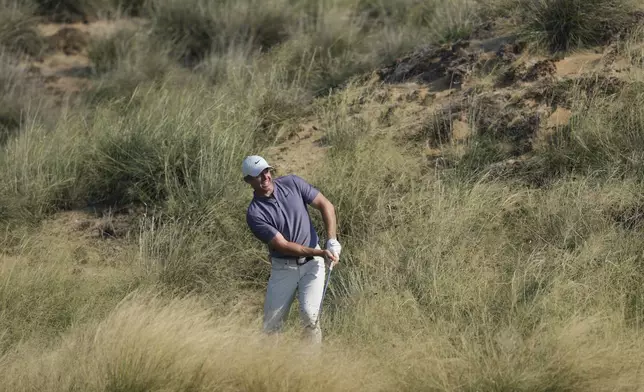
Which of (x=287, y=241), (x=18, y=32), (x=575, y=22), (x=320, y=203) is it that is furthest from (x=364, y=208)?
(x=18, y=32)

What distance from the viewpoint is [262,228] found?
7367 mm

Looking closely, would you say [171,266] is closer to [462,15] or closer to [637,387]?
[637,387]

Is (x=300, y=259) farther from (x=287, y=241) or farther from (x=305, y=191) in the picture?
(x=305, y=191)

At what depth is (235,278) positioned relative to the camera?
9.09 metres

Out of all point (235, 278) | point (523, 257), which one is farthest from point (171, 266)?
point (523, 257)

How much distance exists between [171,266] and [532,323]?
3.33m

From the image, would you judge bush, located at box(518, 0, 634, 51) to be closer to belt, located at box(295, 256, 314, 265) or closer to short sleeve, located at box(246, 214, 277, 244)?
belt, located at box(295, 256, 314, 265)

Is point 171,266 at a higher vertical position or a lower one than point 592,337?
lower

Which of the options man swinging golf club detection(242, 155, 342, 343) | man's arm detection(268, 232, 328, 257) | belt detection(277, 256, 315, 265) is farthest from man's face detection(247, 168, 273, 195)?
belt detection(277, 256, 315, 265)

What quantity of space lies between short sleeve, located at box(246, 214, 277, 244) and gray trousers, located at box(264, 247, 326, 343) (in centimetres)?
22

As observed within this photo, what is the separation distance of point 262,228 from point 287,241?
8.0 inches

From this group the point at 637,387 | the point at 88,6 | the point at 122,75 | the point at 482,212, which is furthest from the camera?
the point at 88,6

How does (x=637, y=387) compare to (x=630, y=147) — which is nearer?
(x=637, y=387)

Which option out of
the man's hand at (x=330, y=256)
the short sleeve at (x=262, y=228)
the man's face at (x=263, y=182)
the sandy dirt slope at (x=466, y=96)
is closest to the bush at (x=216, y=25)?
the sandy dirt slope at (x=466, y=96)
